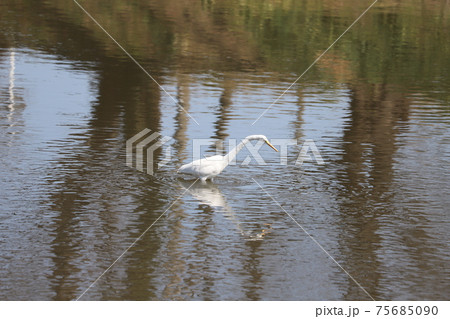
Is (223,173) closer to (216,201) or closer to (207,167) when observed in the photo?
(207,167)

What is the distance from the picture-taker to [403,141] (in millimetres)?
16312

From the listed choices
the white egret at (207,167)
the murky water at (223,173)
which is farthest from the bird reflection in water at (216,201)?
the white egret at (207,167)

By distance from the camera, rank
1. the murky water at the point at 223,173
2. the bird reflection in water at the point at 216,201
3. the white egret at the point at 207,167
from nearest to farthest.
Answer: the murky water at the point at 223,173 < the bird reflection in water at the point at 216,201 < the white egret at the point at 207,167

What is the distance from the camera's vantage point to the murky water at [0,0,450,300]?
9812 mm

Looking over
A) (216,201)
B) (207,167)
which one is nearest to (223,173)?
(207,167)

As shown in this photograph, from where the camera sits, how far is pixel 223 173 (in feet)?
45.7

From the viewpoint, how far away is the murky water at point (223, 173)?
32.2 ft

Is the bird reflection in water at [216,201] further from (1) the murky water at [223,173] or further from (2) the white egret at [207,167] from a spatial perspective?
(2) the white egret at [207,167]

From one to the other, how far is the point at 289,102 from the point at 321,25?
12844 millimetres

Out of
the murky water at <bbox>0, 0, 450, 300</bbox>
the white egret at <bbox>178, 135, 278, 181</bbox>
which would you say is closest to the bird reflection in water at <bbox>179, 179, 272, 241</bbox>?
the murky water at <bbox>0, 0, 450, 300</bbox>

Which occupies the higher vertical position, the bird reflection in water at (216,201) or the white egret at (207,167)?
the white egret at (207,167)

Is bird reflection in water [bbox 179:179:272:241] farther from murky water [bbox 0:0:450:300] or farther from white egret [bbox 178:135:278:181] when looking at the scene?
white egret [bbox 178:135:278:181]

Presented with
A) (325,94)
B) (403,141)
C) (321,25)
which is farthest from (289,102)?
(321,25)

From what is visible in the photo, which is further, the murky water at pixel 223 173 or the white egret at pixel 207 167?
the white egret at pixel 207 167
